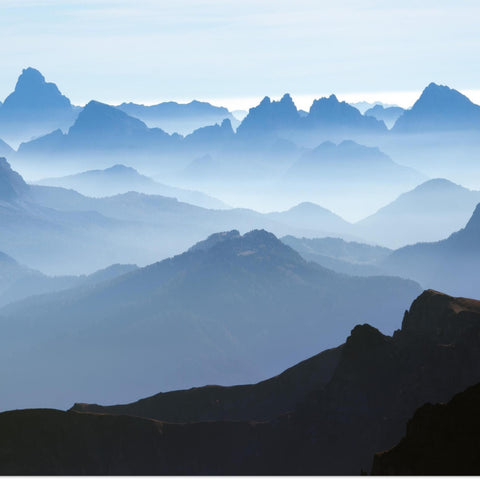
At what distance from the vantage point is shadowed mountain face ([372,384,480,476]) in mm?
92125

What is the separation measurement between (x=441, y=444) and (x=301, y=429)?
70.6 metres

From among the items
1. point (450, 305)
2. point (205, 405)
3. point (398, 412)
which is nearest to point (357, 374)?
point (398, 412)

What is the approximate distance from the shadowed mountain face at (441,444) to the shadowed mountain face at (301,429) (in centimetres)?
5056

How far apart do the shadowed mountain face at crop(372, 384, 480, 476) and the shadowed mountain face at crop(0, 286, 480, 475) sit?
50.6m

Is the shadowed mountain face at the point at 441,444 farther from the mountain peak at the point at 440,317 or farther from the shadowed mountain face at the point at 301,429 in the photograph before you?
the mountain peak at the point at 440,317

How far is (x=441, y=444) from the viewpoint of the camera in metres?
96.8

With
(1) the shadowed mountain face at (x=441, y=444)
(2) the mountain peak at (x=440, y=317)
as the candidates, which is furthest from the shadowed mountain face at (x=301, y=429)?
(1) the shadowed mountain face at (x=441, y=444)

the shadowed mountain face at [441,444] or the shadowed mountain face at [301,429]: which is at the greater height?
the shadowed mountain face at [301,429]

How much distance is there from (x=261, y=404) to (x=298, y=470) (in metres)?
31.4

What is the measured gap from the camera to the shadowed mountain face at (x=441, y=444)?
92.1 metres

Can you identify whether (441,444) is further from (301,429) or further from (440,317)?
(440,317)

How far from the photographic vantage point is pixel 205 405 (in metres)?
190

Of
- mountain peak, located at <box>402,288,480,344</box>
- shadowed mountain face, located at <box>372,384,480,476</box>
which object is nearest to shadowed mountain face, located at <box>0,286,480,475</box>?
mountain peak, located at <box>402,288,480,344</box>

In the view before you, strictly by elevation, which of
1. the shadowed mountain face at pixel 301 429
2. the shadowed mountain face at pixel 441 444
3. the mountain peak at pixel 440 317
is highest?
the mountain peak at pixel 440 317
